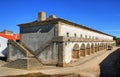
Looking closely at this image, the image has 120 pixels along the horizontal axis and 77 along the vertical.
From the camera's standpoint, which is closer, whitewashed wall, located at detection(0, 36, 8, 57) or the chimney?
the chimney

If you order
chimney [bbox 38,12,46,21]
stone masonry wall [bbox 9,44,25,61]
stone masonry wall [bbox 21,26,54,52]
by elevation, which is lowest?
stone masonry wall [bbox 9,44,25,61]

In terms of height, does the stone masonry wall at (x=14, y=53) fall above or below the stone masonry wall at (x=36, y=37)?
below

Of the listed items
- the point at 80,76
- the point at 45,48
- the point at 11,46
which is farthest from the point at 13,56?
the point at 80,76

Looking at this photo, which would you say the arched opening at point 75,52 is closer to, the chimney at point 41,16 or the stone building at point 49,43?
the stone building at point 49,43

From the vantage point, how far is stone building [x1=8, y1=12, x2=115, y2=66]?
28.1 meters

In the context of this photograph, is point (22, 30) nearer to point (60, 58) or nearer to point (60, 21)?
point (60, 21)

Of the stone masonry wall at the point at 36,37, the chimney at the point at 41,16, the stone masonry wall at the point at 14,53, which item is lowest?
the stone masonry wall at the point at 14,53

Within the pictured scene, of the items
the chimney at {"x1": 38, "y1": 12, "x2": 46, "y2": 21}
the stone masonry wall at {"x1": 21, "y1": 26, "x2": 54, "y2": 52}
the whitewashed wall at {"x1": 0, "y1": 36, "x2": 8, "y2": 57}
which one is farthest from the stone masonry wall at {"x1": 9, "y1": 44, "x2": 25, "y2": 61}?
the whitewashed wall at {"x1": 0, "y1": 36, "x2": 8, "y2": 57}

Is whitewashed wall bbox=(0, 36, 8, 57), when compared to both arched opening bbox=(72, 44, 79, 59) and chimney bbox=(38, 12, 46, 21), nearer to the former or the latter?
chimney bbox=(38, 12, 46, 21)

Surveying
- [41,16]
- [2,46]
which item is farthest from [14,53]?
[2,46]

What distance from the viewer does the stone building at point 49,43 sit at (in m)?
28.1

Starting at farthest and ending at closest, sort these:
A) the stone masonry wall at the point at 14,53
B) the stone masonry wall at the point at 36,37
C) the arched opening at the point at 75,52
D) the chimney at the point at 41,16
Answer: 1. the chimney at the point at 41,16
2. the stone masonry wall at the point at 14,53
3. the arched opening at the point at 75,52
4. the stone masonry wall at the point at 36,37

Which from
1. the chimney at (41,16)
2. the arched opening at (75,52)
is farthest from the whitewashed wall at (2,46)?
the arched opening at (75,52)

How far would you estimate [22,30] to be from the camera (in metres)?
35.8
